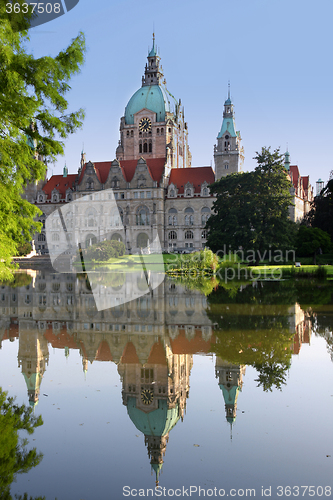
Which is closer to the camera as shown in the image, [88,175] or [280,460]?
[280,460]

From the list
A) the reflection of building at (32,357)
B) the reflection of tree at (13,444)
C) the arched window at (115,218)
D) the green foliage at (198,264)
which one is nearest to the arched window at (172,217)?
the arched window at (115,218)

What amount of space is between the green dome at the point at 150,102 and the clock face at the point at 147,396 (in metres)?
86.3

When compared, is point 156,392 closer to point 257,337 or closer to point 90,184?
point 257,337

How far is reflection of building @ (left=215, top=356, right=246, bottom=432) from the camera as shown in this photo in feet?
21.6

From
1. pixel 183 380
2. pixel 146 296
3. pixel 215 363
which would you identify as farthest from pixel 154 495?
pixel 146 296

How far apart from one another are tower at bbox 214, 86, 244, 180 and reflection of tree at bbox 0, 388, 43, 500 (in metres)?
75.2

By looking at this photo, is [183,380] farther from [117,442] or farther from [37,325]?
[37,325]

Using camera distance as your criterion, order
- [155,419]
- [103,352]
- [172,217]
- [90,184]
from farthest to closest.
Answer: [90,184], [172,217], [103,352], [155,419]

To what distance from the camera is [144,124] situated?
89438 mm

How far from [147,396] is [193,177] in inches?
2976

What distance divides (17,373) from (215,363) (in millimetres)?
3915

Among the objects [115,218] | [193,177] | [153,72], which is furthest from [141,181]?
[153,72]

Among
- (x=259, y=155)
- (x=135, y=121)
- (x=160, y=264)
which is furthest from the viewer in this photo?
(x=135, y=121)

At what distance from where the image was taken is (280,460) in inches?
199
